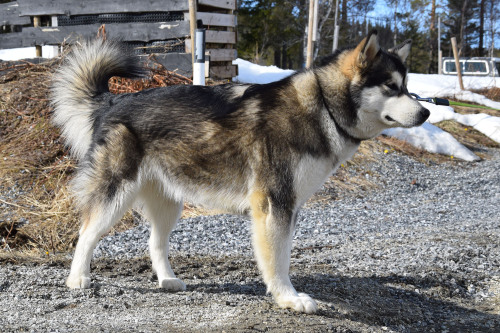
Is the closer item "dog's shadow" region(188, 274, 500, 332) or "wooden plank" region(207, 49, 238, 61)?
"dog's shadow" region(188, 274, 500, 332)

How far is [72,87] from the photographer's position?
438cm

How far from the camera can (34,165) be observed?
285 inches

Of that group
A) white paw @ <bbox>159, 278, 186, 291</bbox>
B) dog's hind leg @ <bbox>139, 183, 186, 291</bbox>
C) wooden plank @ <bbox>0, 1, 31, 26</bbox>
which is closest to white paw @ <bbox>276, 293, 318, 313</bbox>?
white paw @ <bbox>159, 278, 186, 291</bbox>

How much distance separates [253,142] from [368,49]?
3.18 feet

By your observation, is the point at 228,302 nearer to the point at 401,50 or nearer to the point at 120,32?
the point at 401,50

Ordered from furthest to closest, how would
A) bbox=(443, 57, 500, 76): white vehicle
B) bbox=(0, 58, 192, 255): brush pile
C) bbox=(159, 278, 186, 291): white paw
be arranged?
bbox=(443, 57, 500, 76): white vehicle → bbox=(0, 58, 192, 255): brush pile → bbox=(159, 278, 186, 291): white paw

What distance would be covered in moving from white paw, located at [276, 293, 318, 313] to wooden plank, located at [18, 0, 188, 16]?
7764mm

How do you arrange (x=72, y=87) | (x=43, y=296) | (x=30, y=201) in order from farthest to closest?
1. (x=30, y=201)
2. (x=72, y=87)
3. (x=43, y=296)

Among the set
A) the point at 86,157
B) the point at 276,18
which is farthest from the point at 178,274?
the point at 276,18

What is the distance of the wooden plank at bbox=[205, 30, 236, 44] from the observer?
36.6 ft

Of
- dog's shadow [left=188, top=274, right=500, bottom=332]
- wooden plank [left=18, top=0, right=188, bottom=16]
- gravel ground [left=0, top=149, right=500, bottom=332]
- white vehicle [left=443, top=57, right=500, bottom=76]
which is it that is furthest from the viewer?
white vehicle [left=443, top=57, right=500, bottom=76]

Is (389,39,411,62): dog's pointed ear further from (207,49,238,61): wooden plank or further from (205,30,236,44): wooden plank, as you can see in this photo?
(205,30,236,44): wooden plank

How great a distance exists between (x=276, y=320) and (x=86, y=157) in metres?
1.76

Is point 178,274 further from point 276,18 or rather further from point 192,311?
point 276,18
